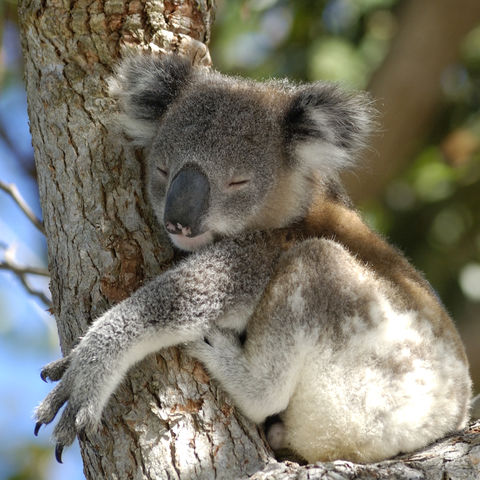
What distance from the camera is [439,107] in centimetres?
841

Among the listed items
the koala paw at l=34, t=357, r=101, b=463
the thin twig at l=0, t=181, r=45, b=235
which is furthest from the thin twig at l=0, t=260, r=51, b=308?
the koala paw at l=34, t=357, r=101, b=463

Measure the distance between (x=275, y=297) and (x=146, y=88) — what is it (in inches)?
51.1

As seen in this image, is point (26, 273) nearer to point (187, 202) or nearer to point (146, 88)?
point (146, 88)

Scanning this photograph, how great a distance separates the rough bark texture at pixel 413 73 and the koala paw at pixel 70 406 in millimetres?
4454

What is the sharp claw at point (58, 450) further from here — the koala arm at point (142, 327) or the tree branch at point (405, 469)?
the tree branch at point (405, 469)

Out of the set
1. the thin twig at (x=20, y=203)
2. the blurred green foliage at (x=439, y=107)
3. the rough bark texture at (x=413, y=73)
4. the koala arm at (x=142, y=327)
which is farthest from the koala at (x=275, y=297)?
the blurred green foliage at (x=439, y=107)

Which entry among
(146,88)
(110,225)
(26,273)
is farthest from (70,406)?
(26,273)

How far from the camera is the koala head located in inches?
151

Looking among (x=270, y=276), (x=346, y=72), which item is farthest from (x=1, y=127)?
(x=270, y=276)

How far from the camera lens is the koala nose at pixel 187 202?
3.52 metres

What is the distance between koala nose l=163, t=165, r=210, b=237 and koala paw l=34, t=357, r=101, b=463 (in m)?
0.75

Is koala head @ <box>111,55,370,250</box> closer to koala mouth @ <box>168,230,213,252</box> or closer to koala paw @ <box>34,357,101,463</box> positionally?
koala mouth @ <box>168,230,213,252</box>

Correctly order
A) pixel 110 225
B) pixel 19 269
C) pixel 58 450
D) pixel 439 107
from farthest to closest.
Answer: pixel 439 107 < pixel 19 269 < pixel 110 225 < pixel 58 450

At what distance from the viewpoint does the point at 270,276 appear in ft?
12.2
